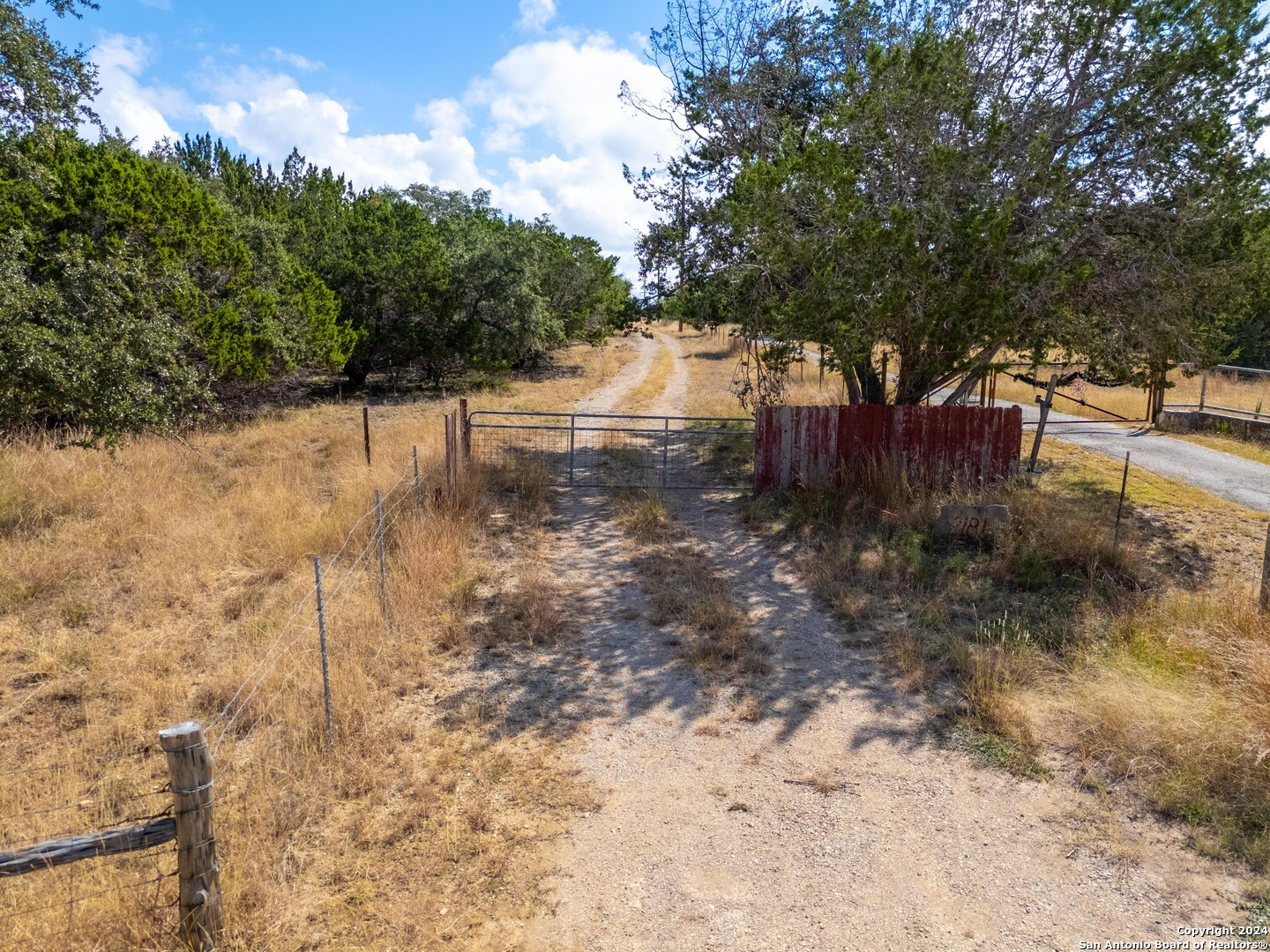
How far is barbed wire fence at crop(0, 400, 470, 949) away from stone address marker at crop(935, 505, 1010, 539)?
7819 mm

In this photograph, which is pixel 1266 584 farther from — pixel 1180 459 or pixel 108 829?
pixel 1180 459

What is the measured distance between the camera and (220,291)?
18.4 metres

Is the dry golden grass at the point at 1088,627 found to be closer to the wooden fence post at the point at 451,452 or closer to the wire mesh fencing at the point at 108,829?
the wooden fence post at the point at 451,452

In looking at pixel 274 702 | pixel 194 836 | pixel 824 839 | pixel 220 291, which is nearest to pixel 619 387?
pixel 220 291

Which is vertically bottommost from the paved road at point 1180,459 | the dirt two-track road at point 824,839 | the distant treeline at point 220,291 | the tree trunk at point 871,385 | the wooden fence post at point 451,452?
the dirt two-track road at point 824,839

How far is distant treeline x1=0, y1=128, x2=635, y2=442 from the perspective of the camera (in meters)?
11.0

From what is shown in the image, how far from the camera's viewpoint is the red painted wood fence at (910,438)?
39.0 feet

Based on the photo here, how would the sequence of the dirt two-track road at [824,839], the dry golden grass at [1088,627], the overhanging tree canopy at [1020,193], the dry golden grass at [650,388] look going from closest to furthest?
the dirt two-track road at [824,839]
the dry golden grass at [1088,627]
the overhanging tree canopy at [1020,193]
the dry golden grass at [650,388]

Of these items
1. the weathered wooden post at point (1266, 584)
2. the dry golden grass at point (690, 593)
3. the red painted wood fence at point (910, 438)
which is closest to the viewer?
the weathered wooden post at point (1266, 584)

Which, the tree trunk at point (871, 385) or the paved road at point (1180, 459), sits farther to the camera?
the tree trunk at point (871, 385)

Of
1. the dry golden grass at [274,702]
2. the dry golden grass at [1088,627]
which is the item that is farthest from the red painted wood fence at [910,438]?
the dry golden grass at [274,702]

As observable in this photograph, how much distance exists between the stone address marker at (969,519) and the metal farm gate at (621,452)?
11.4 feet

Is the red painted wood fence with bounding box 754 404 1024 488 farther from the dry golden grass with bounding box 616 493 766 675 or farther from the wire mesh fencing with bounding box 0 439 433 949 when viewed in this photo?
the wire mesh fencing with bounding box 0 439 433 949

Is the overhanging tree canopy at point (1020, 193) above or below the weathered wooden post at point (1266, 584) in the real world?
above
